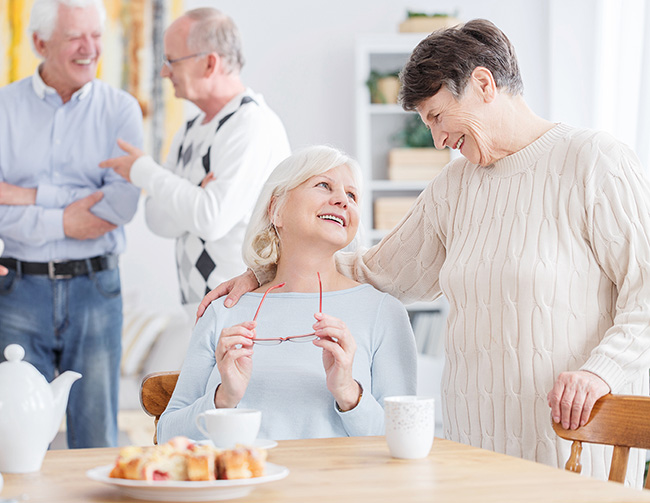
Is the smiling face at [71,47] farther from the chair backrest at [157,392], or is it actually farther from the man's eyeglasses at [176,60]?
the chair backrest at [157,392]

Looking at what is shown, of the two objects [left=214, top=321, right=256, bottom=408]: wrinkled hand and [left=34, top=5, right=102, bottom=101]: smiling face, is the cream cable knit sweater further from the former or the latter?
[left=34, top=5, right=102, bottom=101]: smiling face

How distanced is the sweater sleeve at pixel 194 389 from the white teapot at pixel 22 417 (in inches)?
14.3

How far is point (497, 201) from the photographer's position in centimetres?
173

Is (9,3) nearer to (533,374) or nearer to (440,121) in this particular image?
(440,121)

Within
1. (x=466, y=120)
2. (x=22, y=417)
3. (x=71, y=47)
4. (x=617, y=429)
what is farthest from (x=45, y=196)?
(x=617, y=429)

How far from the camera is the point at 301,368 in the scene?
1.62 meters

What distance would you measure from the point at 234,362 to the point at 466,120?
680mm

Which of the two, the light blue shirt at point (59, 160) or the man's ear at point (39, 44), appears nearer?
the light blue shirt at point (59, 160)

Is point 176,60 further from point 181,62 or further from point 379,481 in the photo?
point 379,481

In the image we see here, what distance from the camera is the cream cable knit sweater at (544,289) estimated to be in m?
1.54

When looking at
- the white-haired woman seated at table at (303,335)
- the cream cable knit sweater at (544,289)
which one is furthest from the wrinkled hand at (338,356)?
the cream cable knit sweater at (544,289)

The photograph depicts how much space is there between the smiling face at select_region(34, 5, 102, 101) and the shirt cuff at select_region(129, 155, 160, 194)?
44 centimetres

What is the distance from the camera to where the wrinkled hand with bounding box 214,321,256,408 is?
4.52 ft

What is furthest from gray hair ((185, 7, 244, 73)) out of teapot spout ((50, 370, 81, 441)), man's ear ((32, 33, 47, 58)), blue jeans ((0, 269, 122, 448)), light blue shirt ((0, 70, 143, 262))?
teapot spout ((50, 370, 81, 441))
